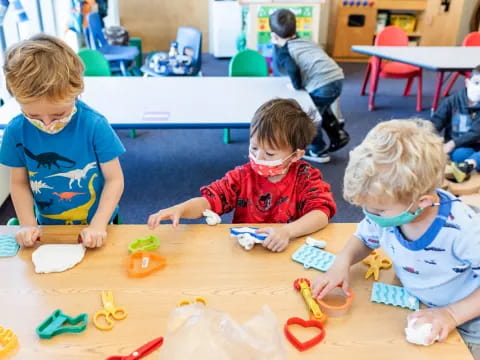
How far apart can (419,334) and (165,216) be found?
65 centimetres

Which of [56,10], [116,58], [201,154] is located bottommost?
[201,154]

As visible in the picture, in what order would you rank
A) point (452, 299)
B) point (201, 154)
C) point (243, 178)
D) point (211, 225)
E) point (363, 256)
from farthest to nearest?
point (201, 154), point (243, 178), point (211, 225), point (363, 256), point (452, 299)

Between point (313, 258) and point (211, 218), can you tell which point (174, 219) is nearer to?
point (211, 218)

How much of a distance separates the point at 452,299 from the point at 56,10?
15.0ft

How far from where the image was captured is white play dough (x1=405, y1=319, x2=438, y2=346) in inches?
33.5

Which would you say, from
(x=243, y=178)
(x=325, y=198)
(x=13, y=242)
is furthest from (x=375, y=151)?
(x=13, y=242)

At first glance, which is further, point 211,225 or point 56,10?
point 56,10

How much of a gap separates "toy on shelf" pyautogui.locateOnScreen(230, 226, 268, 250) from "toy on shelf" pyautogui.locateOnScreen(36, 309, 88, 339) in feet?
1.31

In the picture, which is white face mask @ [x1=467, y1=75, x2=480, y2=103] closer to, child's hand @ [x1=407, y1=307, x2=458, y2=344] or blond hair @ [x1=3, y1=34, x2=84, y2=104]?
child's hand @ [x1=407, y1=307, x2=458, y2=344]

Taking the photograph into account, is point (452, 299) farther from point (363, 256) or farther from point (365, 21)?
point (365, 21)

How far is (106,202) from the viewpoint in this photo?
1268 mm

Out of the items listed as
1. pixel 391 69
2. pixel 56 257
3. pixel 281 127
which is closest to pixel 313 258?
pixel 281 127

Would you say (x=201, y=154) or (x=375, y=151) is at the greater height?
(x=375, y=151)

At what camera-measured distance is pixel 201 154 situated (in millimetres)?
3490
